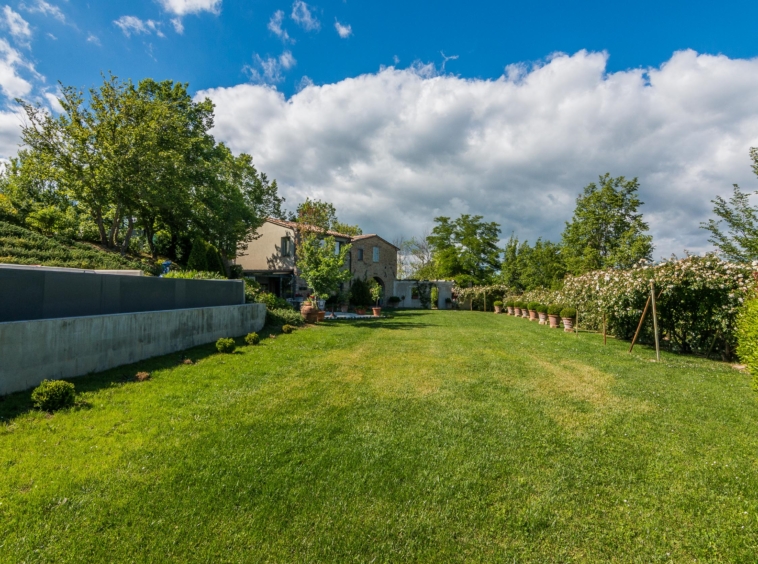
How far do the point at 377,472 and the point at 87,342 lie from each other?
231 inches

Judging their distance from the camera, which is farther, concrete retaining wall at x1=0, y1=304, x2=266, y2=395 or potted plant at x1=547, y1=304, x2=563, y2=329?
potted plant at x1=547, y1=304, x2=563, y2=329

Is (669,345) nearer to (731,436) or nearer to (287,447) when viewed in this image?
(731,436)

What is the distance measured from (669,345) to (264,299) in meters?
15.5

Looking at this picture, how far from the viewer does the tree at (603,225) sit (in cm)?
2344

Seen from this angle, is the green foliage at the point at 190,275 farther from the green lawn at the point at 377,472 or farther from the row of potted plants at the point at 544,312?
the row of potted plants at the point at 544,312

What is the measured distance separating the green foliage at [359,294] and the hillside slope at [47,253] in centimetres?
1550

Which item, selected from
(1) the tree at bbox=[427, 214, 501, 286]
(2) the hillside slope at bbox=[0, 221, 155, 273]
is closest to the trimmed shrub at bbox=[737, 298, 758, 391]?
(2) the hillside slope at bbox=[0, 221, 155, 273]

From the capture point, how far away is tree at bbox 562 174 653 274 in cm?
2344

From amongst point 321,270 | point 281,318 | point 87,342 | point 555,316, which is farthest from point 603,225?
point 87,342

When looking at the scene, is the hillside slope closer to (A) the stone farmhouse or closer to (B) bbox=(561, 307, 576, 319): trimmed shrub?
(A) the stone farmhouse

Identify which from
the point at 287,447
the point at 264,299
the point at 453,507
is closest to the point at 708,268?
the point at 453,507

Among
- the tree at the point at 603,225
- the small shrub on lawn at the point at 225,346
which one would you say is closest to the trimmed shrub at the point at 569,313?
the tree at the point at 603,225

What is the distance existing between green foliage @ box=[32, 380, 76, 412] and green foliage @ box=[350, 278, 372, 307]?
22.3m

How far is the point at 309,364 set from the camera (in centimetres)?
821
